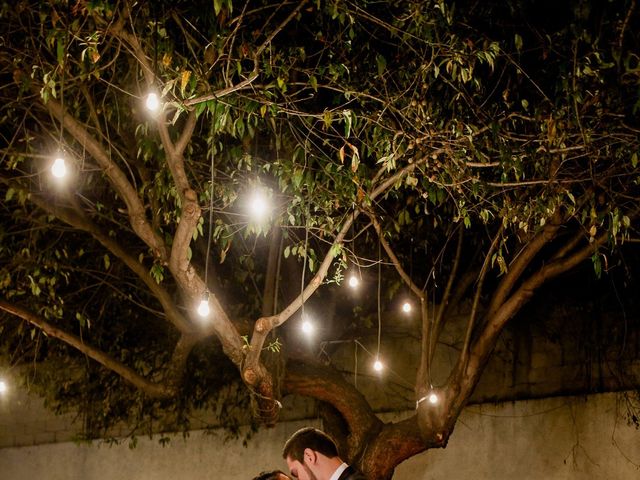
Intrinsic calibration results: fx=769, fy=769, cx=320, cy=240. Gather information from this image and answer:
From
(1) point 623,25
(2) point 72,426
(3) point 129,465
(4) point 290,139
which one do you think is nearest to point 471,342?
(4) point 290,139

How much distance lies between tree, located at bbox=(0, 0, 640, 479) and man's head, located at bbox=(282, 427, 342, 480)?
1721 millimetres

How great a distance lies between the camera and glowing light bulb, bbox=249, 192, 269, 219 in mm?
5820

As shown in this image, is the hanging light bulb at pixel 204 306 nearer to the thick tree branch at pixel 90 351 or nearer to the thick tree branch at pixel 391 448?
the thick tree branch at pixel 90 351

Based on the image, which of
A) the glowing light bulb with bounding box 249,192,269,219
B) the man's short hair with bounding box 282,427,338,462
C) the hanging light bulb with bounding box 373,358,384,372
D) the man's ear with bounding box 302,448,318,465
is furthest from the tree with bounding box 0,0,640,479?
the man's ear with bounding box 302,448,318,465

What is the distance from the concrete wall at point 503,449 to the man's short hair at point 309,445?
393 cm

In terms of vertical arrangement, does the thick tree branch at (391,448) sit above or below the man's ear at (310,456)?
above

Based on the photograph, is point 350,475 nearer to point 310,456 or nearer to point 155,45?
point 310,456

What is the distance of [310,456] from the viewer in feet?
13.8

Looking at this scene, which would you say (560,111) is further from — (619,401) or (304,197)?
(619,401)

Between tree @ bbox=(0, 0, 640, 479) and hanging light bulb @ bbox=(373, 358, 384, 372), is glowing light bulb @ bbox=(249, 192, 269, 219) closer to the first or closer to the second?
tree @ bbox=(0, 0, 640, 479)

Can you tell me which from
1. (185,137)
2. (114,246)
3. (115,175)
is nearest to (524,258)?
(185,137)

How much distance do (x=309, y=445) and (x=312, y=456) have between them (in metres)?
0.06

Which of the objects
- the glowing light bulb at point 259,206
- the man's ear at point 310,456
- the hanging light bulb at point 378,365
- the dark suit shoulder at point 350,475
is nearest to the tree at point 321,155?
the glowing light bulb at point 259,206

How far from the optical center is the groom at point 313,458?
4156 millimetres
